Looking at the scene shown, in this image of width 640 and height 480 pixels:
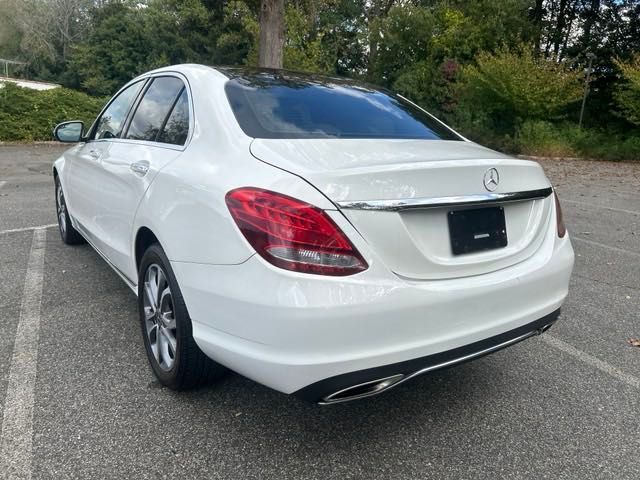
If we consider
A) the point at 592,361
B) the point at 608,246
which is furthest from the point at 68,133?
the point at 608,246

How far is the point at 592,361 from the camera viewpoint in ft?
9.59

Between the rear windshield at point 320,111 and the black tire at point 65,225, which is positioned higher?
the rear windshield at point 320,111

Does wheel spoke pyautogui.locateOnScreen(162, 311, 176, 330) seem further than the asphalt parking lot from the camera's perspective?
Yes

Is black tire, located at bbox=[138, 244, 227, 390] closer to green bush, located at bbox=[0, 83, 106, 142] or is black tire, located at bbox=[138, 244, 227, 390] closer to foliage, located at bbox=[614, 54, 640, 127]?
green bush, located at bbox=[0, 83, 106, 142]

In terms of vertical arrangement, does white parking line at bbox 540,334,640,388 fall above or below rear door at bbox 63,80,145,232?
below

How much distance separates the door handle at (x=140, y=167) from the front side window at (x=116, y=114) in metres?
0.75

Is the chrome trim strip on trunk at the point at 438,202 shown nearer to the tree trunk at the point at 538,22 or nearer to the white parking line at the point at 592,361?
the white parking line at the point at 592,361

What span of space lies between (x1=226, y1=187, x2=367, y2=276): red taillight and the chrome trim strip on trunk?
105 mm

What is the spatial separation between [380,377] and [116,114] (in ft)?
9.41

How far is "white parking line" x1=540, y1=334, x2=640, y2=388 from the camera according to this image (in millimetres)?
2723

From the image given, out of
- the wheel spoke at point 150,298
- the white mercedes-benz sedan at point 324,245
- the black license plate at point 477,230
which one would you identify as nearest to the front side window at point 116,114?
the white mercedes-benz sedan at point 324,245

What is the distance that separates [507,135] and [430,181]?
20.2 m

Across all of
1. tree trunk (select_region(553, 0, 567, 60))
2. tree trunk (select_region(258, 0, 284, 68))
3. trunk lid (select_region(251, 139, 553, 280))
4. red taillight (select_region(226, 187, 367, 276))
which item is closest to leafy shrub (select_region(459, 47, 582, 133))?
tree trunk (select_region(553, 0, 567, 60))

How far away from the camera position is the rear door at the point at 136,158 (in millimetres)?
2561
